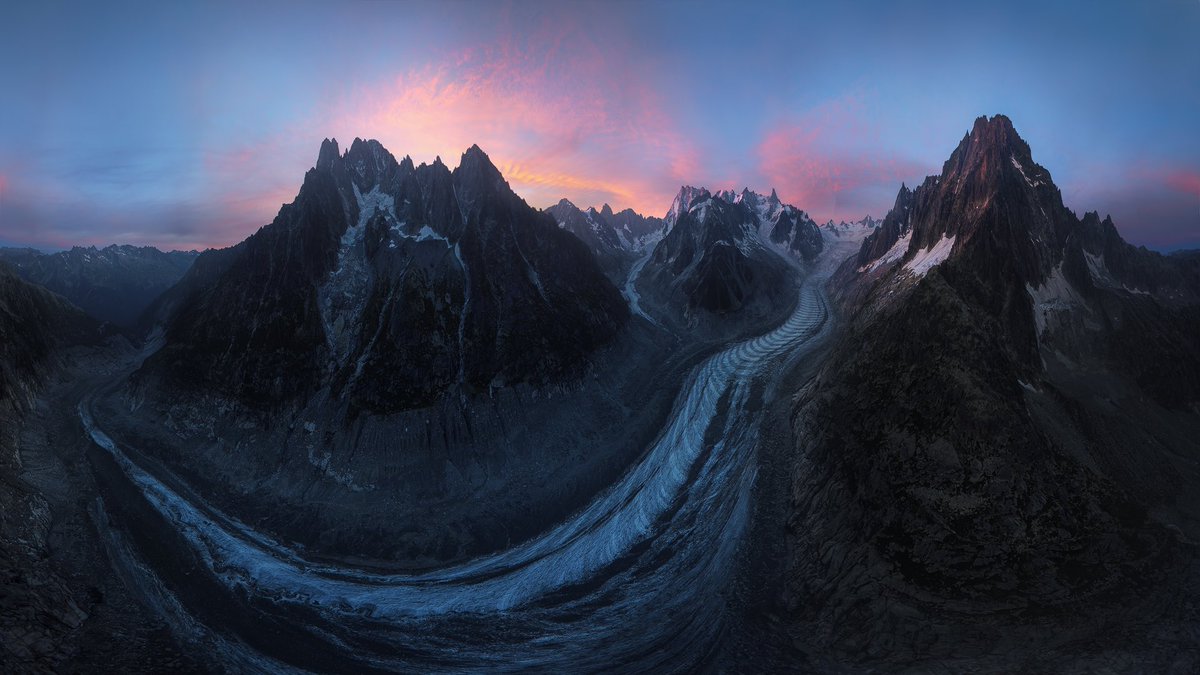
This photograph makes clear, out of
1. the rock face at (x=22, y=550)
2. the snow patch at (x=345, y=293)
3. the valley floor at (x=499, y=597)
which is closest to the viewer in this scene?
the valley floor at (x=499, y=597)

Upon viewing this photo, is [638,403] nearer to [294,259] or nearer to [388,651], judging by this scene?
[388,651]

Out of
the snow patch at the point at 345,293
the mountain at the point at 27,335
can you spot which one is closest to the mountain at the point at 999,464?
the snow patch at the point at 345,293

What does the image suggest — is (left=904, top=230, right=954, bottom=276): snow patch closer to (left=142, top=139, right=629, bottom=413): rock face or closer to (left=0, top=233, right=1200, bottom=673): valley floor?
(left=0, top=233, right=1200, bottom=673): valley floor

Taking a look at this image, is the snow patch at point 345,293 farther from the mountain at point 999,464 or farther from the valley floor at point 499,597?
the mountain at point 999,464

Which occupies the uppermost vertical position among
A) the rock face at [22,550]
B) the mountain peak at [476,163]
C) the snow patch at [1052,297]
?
the mountain peak at [476,163]

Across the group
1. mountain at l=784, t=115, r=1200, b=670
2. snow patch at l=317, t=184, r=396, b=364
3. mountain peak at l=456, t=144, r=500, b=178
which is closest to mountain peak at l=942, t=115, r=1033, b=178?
mountain at l=784, t=115, r=1200, b=670

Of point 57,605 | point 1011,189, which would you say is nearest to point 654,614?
point 57,605
